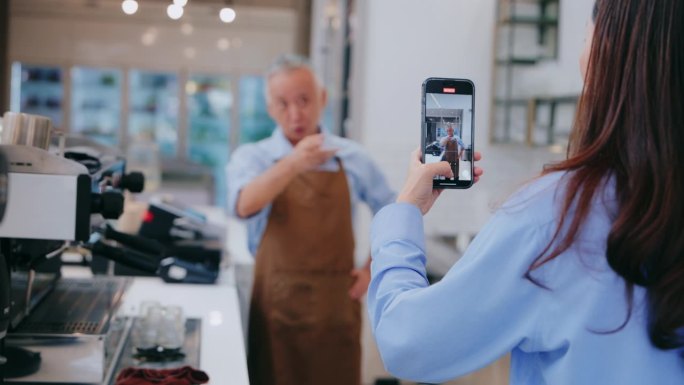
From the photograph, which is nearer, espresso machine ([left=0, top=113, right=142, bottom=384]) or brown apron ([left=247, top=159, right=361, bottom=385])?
espresso machine ([left=0, top=113, right=142, bottom=384])

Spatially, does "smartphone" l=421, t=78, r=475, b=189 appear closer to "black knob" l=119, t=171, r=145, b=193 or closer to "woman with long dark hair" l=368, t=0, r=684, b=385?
"woman with long dark hair" l=368, t=0, r=684, b=385

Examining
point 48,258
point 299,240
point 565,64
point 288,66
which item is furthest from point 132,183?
point 565,64

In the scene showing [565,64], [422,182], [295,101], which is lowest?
[422,182]

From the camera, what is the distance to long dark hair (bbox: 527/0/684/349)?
2.91 ft

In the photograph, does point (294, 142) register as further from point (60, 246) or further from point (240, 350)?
point (60, 246)

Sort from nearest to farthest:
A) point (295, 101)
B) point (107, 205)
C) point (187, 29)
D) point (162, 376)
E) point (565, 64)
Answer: point (107, 205), point (162, 376), point (295, 101), point (565, 64), point (187, 29)

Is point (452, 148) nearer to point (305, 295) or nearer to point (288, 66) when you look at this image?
point (305, 295)

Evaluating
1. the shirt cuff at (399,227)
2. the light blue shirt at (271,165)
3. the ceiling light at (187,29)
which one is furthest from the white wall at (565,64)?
the ceiling light at (187,29)

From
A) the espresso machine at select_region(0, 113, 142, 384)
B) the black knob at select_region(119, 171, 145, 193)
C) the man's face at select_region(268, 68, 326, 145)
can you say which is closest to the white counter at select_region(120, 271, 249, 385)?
the espresso machine at select_region(0, 113, 142, 384)

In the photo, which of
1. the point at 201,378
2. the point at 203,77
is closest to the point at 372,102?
the point at 201,378

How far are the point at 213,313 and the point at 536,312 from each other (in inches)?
59.1

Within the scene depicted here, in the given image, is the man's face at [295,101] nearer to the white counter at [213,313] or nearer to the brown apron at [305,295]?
the brown apron at [305,295]

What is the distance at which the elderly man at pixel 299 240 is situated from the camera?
2.53 metres

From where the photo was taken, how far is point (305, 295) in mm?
2555
